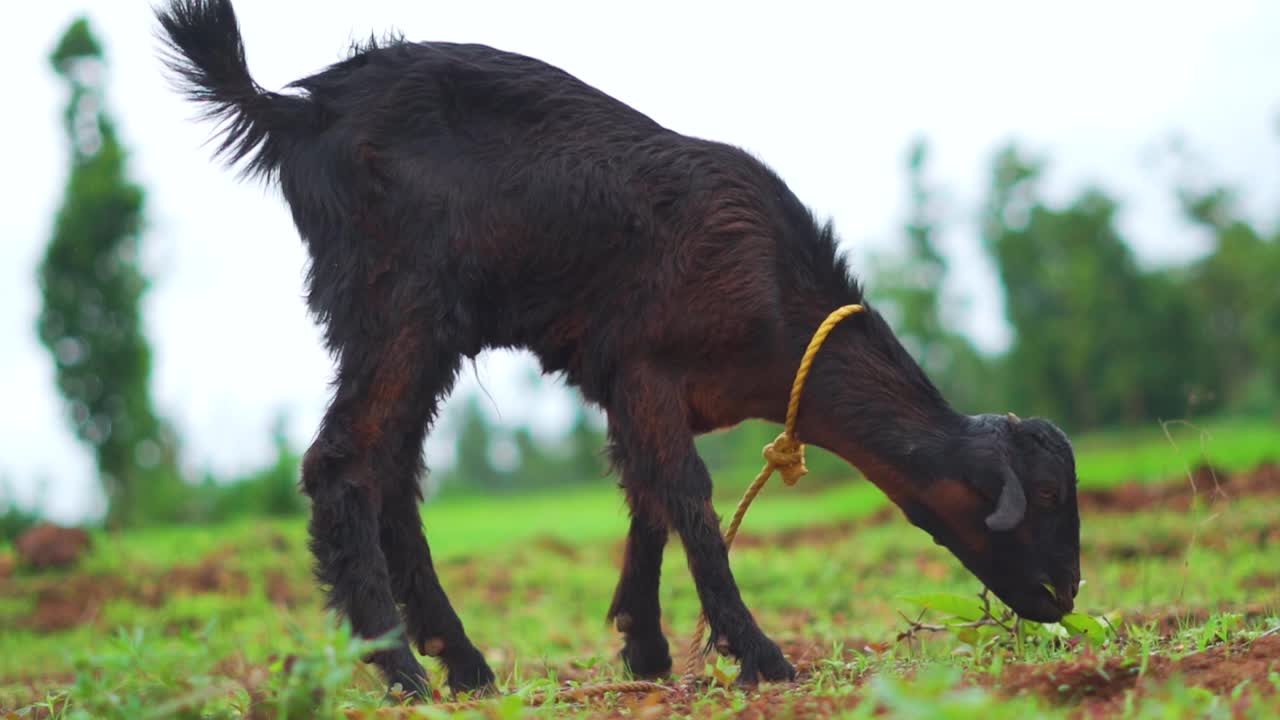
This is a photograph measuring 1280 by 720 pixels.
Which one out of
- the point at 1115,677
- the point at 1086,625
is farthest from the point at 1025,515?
the point at 1115,677

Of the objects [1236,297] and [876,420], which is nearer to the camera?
→ [876,420]

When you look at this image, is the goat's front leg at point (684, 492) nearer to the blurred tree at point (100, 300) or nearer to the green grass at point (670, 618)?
the green grass at point (670, 618)

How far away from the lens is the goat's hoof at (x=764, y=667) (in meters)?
4.17

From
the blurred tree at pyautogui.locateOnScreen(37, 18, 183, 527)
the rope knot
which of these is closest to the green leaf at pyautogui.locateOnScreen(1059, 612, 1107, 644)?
the rope knot

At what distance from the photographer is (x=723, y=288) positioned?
4.46 meters

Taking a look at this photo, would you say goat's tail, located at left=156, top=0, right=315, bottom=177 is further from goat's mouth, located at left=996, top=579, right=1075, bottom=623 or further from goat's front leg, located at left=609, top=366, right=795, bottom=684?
goat's mouth, located at left=996, top=579, right=1075, bottom=623

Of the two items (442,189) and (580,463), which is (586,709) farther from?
(580,463)

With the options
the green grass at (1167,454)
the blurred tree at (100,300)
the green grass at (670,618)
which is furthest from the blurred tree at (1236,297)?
the blurred tree at (100,300)

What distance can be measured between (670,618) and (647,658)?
3470 mm

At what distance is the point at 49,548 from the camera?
1201 centimetres

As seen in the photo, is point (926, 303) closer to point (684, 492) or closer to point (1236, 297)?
point (1236, 297)

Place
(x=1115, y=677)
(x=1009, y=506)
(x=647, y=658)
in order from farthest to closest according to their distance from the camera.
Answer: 1. (x=647, y=658)
2. (x=1009, y=506)
3. (x=1115, y=677)

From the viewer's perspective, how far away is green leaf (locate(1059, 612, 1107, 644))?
4.54 meters

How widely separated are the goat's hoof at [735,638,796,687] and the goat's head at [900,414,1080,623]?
85cm
